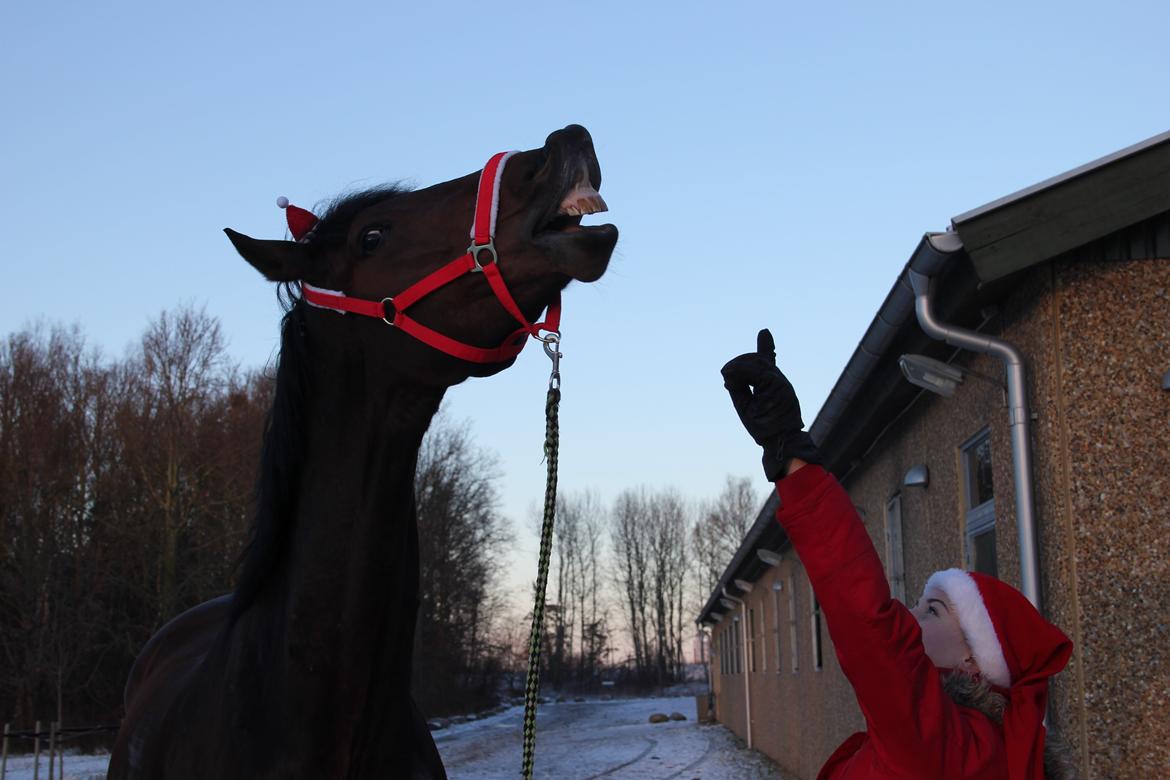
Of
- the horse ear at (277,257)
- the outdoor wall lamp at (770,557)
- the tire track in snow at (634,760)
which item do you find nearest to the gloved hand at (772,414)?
the horse ear at (277,257)

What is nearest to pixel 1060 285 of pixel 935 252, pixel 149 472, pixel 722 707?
pixel 935 252

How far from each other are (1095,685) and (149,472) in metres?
24.7

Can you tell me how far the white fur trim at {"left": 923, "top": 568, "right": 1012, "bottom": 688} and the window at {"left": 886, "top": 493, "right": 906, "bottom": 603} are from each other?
22.8 ft

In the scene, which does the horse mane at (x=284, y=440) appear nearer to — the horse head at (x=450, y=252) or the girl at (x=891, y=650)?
the horse head at (x=450, y=252)

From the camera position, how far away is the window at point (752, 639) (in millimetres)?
21281

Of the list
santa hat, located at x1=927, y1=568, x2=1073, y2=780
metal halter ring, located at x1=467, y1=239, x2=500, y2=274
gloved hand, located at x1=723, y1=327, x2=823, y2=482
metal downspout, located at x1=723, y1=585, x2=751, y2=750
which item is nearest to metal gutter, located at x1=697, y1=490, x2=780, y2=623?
metal downspout, located at x1=723, y1=585, x2=751, y2=750

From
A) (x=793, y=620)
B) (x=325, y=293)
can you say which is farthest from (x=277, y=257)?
(x=793, y=620)

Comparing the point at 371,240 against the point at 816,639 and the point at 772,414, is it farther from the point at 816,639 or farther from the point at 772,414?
the point at 816,639

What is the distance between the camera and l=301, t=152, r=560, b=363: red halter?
2344 mm

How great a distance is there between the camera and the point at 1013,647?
2248 mm

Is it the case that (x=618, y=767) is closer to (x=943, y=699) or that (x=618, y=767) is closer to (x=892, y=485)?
(x=892, y=485)

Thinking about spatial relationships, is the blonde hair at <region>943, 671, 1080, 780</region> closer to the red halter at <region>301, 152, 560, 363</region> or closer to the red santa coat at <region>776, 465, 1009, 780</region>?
the red santa coat at <region>776, 465, 1009, 780</region>

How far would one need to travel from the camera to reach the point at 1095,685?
4.68 m

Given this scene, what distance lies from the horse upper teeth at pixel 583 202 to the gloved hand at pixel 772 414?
42cm
